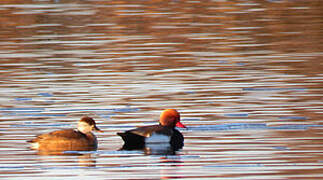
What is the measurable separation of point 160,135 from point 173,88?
494 centimetres

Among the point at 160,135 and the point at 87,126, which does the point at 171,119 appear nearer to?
the point at 160,135

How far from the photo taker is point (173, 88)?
2009 centimetres

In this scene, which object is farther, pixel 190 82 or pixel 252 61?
pixel 252 61

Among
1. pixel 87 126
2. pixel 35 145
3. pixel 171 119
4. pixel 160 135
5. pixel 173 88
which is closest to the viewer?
pixel 35 145

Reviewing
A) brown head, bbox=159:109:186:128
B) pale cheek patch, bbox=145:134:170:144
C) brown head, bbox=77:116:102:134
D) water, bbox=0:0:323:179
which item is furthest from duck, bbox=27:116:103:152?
brown head, bbox=159:109:186:128

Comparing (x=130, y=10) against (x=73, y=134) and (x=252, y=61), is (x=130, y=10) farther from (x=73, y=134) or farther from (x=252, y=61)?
(x=73, y=134)

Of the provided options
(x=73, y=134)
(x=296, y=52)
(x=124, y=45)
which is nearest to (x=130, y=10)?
(x=124, y=45)

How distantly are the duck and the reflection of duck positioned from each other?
444mm

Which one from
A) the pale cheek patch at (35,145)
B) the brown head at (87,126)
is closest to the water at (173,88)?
the pale cheek patch at (35,145)

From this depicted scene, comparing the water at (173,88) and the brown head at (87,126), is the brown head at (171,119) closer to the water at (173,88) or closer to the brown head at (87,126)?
the water at (173,88)

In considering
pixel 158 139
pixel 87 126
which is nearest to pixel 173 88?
pixel 158 139

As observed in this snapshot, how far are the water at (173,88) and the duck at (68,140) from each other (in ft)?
0.58

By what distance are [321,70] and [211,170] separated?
32.8 feet

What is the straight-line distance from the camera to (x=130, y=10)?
39.4 meters
